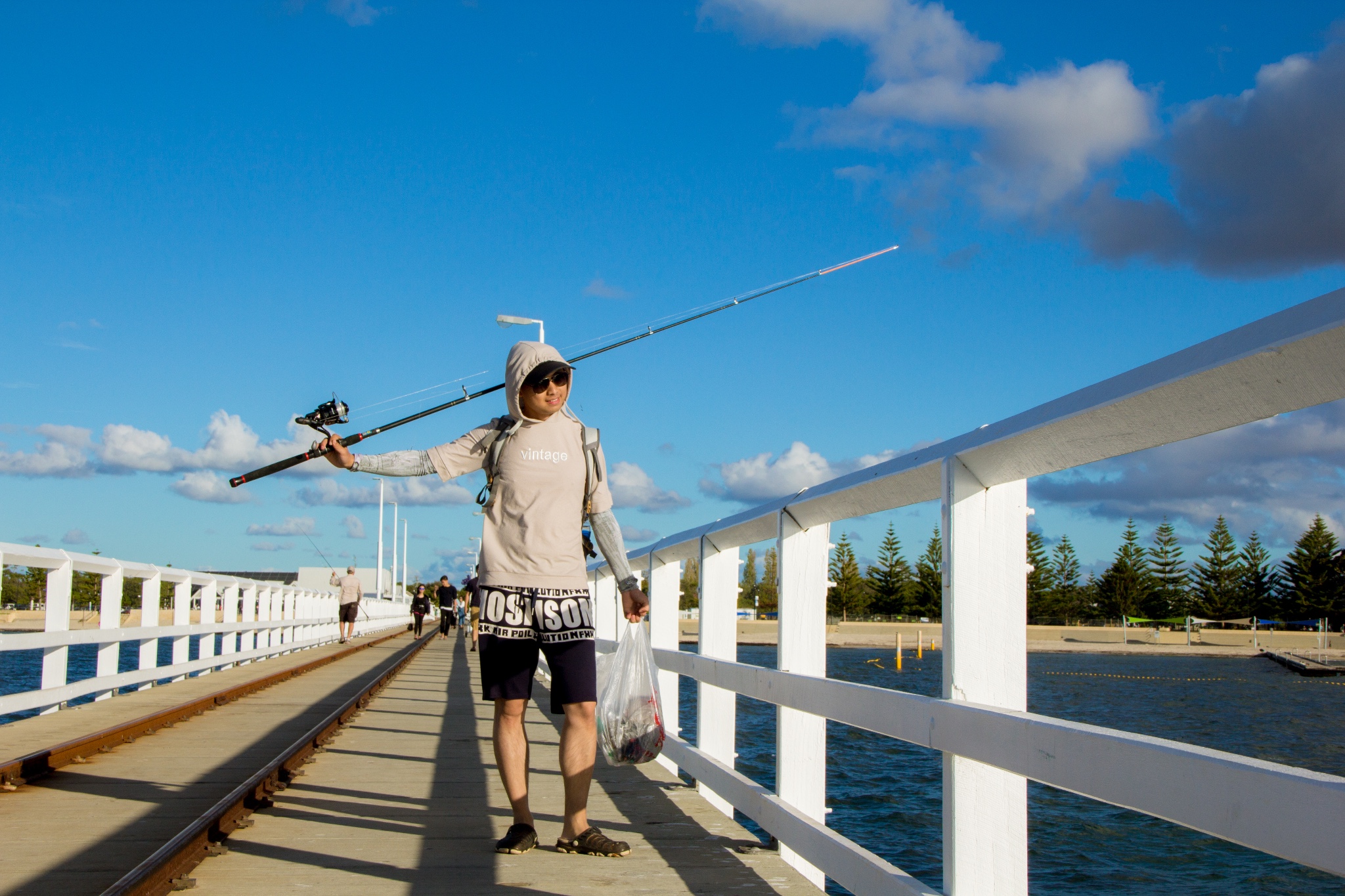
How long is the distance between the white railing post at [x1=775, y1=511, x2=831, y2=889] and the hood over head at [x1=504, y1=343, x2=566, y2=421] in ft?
3.38

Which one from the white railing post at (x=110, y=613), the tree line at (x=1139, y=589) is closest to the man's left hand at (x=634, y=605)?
the white railing post at (x=110, y=613)

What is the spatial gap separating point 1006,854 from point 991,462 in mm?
880

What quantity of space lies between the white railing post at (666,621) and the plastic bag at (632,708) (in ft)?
5.83

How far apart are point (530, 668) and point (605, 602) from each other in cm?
532

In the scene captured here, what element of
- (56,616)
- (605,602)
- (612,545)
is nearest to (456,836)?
(612,545)

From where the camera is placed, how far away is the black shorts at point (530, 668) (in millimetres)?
4172

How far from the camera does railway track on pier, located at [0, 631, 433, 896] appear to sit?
385 centimetres

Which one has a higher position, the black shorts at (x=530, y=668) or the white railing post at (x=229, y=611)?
the black shorts at (x=530, y=668)

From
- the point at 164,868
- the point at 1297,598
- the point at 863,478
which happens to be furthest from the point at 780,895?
the point at 1297,598

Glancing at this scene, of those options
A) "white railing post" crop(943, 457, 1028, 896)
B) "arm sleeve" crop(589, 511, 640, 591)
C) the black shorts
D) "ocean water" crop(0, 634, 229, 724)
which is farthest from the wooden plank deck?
"ocean water" crop(0, 634, 229, 724)

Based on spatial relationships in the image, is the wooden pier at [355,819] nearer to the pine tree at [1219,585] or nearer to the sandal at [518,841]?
the sandal at [518,841]

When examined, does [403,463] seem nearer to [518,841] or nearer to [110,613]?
[518,841]

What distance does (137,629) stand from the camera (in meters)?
10.3

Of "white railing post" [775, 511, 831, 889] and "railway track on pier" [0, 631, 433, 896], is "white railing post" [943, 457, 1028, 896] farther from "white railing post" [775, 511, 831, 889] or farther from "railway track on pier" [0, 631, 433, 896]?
"railway track on pier" [0, 631, 433, 896]
